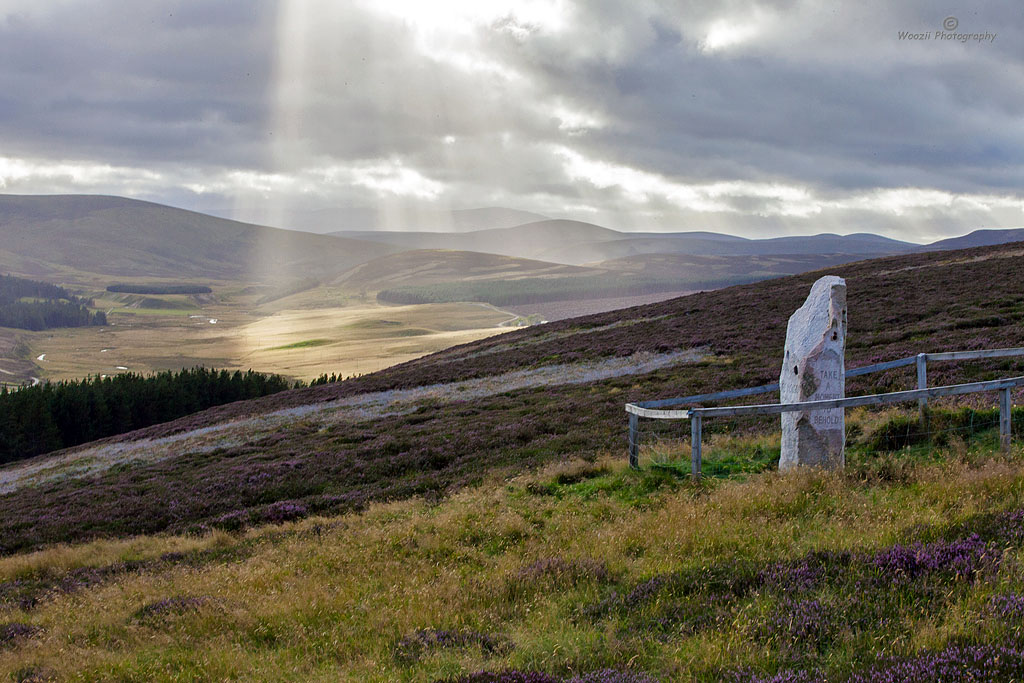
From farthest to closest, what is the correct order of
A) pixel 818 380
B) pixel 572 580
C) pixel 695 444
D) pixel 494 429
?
pixel 494 429
pixel 695 444
pixel 818 380
pixel 572 580

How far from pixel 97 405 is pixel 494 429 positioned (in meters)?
63.9

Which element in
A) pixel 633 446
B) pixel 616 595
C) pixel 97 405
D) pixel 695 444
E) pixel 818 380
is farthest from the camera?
pixel 97 405

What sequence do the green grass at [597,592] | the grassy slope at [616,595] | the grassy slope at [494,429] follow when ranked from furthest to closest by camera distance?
the grassy slope at [494,429] < the green grass at [597,592] < the grassy slope at [616,595]

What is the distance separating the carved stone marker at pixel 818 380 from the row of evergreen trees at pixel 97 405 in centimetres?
7464

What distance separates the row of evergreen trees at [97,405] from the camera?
209ft

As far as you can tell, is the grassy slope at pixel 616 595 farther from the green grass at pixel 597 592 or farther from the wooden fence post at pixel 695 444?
the wooden fence post at pixel 695 444

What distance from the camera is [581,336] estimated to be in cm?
5147

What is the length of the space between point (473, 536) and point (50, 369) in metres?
226

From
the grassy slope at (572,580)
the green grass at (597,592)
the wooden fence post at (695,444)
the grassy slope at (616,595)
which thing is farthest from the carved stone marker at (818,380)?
the wooden fence post at (695,444)

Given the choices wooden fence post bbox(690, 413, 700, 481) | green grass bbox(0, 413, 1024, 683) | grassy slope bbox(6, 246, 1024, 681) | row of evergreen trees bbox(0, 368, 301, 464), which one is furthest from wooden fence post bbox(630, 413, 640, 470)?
row of evergreen trees bbox(0, 368, 301, 464)

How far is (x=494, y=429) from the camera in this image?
24.5m

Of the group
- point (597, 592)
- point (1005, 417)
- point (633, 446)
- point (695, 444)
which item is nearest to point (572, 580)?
point (597, 592)

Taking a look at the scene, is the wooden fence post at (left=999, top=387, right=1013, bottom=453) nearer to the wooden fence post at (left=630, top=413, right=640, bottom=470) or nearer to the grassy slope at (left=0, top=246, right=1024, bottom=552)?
the wooden fence post at (left=630, top=413, right=640, bottom=470)

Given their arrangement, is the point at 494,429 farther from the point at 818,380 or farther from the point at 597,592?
the point at 597,592
